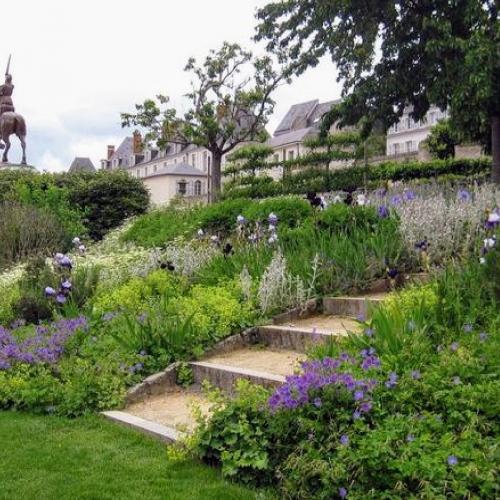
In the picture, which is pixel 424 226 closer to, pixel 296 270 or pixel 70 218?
pixel 296 270

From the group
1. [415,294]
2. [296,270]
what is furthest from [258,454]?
[296,270]

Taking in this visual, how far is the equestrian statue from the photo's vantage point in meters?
20.6

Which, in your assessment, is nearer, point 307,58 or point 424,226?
point 424,226

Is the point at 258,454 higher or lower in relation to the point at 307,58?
lower

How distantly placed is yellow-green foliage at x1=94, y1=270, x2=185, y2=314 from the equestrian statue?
48.5ft

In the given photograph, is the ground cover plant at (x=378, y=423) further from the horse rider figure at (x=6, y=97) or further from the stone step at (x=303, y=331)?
the horse rider figure at (x=6, y=97)

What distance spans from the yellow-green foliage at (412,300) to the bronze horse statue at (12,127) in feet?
59.1

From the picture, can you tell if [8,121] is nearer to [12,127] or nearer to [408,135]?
[12,127]

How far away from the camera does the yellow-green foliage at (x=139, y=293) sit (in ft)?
22.0

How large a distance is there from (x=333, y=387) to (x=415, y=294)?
1949mm

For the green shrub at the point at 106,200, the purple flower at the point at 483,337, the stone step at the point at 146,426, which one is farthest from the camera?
the green shrub at the point at 106,200

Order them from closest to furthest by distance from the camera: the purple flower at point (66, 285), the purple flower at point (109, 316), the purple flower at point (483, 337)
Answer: the purple flower at point (483, 337) → the purple flower at point (109, 316) → the purple flower at point (66, 285)

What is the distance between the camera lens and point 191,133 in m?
33.4

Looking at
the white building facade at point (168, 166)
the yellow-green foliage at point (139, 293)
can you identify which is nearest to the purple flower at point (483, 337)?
the yellow-green foliage at point (139, 293)
